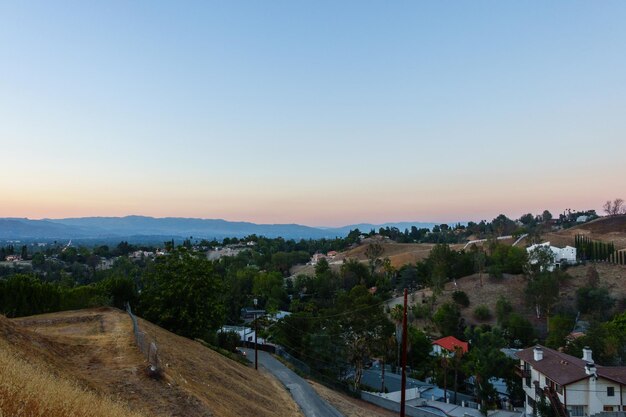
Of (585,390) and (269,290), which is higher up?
(585,390)

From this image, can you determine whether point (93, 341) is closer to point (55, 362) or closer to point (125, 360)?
point (125, 360)

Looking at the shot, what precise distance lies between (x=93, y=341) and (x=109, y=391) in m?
9.42

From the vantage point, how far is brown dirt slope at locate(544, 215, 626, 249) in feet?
458

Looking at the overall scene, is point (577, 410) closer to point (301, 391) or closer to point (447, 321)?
point (301, 391)

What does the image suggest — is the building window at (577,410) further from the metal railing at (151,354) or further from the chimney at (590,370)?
the metal railing at (151,354)

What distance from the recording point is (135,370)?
19.3 m

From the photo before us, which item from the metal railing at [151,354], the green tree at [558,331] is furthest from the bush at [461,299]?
the metal railing at [151,354]

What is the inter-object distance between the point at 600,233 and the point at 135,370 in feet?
579

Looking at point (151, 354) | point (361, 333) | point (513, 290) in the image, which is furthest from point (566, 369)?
point (513, 290)

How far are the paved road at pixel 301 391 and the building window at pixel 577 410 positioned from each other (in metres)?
19.3

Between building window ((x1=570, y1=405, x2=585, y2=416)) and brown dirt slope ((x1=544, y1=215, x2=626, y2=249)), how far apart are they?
115806 millimetres

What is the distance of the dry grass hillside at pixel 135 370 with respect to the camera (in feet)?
53.7

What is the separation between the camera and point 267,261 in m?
137

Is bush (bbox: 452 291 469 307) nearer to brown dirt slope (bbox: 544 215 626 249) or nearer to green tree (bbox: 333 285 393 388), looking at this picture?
green tree (bbox: 333 285 393 388)
